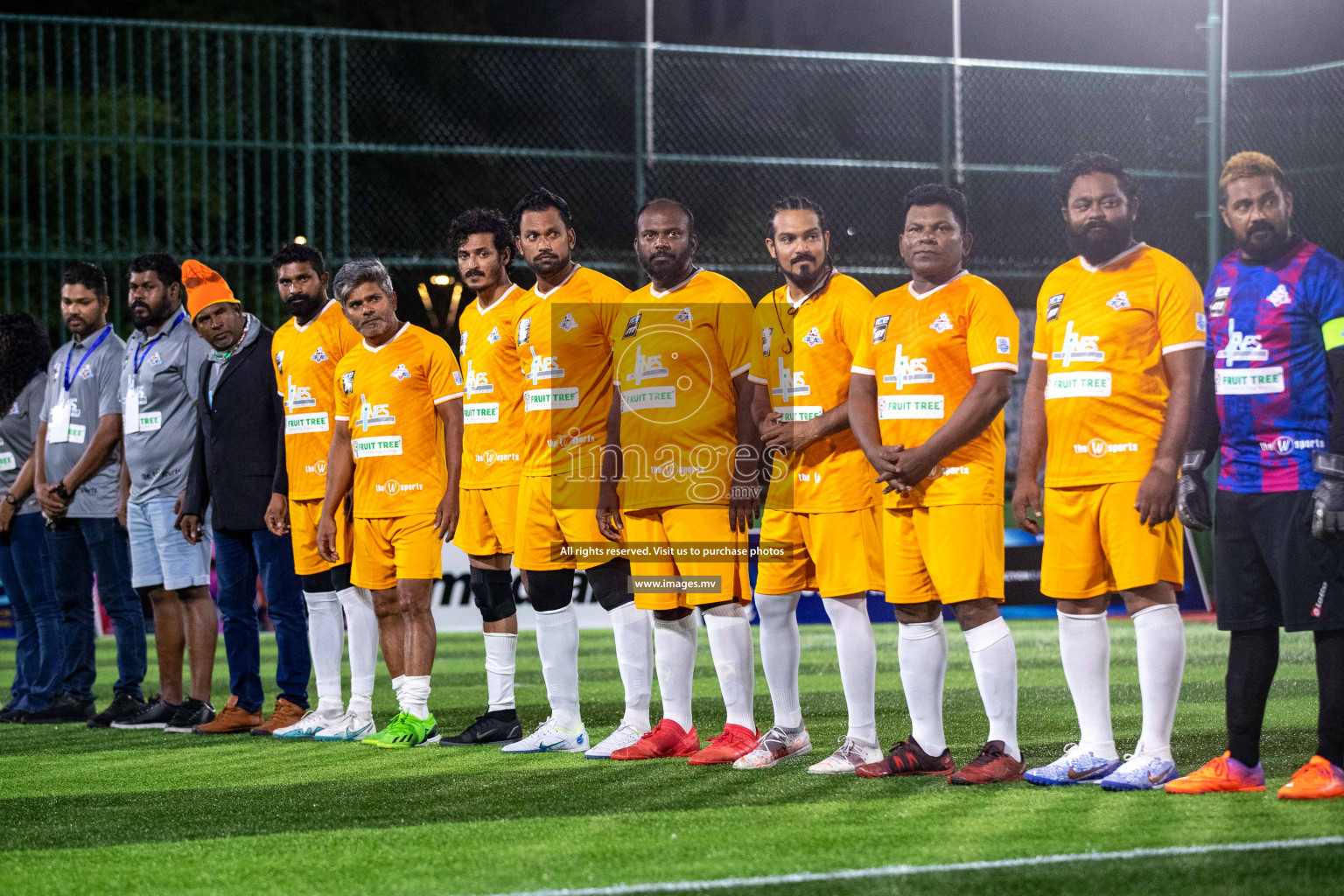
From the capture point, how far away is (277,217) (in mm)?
15539

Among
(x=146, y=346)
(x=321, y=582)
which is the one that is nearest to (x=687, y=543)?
(x=321, y=582)

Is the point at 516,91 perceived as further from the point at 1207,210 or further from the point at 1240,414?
the point at 1240,414

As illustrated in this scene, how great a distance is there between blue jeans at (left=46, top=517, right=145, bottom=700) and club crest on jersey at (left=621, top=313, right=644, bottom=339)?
3.88 metres

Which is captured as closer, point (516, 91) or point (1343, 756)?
point (1343, 756)

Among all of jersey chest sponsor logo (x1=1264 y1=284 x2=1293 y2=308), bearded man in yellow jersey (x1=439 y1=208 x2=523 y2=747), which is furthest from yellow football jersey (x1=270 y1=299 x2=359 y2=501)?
jersey chest sponsor logo (x1=1264 y1=284 x2=1293 y2=308)

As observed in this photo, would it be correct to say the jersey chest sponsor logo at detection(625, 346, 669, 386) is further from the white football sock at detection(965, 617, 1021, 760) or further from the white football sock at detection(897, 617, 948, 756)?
the white football sock at detection(965, 617, 1021, 760)

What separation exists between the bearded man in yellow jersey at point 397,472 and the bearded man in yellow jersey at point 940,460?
2.45m

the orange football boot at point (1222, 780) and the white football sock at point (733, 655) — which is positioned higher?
the white football sock at point (733, 655)

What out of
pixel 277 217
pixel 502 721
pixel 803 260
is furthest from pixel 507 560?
pixel 277 217

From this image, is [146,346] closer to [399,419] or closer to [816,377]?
[399,419]

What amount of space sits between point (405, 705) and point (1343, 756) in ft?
13.9

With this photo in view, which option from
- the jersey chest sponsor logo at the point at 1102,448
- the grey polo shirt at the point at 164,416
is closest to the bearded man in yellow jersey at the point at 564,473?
the jersey chest sponsor logo at the point at 1102,448

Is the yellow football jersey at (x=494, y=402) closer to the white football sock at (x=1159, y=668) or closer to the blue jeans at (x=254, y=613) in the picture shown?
the blue jeans at (x=254, y=613)

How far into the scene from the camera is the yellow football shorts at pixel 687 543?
662cm
